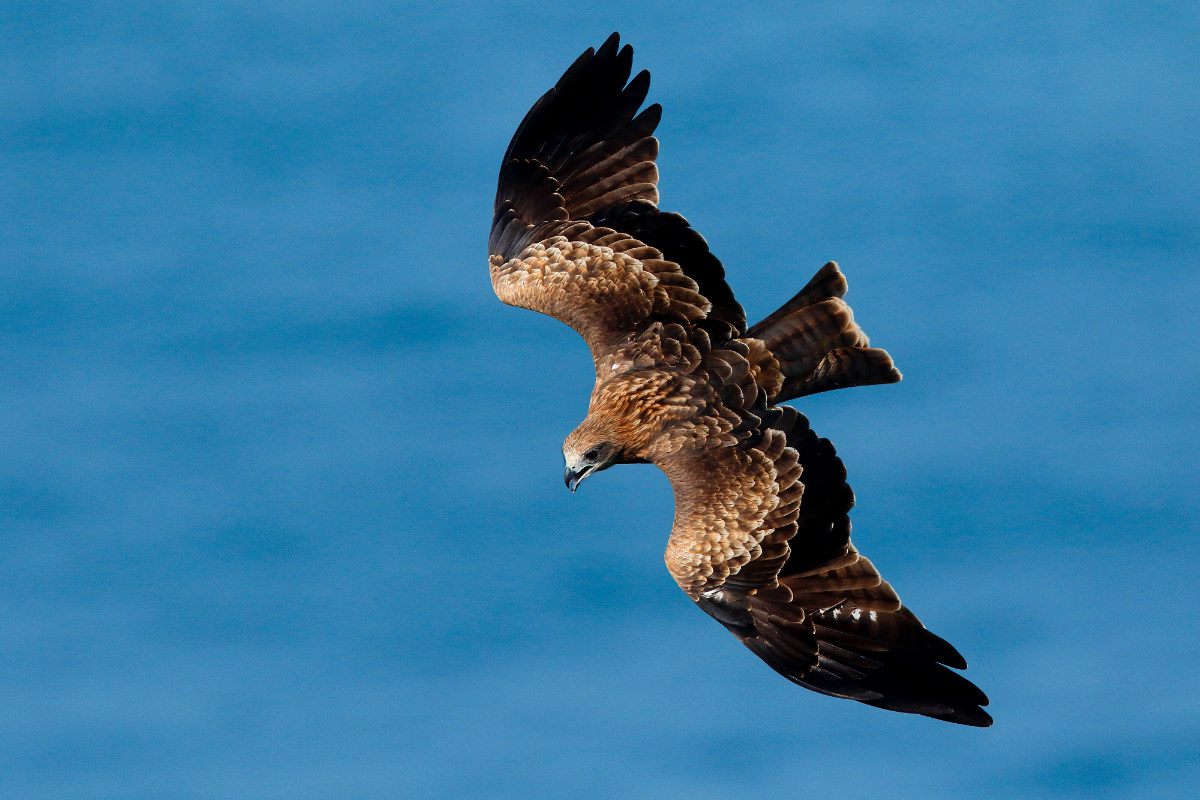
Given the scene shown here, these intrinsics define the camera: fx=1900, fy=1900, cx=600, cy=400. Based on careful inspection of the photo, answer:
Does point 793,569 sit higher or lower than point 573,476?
lower

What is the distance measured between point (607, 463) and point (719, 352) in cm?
151

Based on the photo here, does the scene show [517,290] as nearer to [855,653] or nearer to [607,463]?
[607,463]

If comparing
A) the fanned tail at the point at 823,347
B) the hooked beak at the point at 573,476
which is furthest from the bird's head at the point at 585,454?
the fanned tail at the point at 823,347

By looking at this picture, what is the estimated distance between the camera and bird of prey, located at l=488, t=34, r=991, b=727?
1741 cm

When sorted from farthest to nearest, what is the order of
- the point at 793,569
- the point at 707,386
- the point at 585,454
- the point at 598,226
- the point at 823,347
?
the point at 598,226, the point at 823,347, the point at 585,454, the point at 707,386, the point at 793,569

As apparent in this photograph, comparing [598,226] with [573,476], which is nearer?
[573,476]

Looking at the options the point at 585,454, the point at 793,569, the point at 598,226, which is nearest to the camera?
the point at 793,569

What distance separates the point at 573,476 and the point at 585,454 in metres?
0.25

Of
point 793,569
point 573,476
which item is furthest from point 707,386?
point 793,569

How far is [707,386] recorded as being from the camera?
708 inches

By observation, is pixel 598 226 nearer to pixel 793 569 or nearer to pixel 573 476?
pixel 573 476

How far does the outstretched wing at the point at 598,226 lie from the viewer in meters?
18.4

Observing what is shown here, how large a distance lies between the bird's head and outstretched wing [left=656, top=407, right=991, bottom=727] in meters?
0.92

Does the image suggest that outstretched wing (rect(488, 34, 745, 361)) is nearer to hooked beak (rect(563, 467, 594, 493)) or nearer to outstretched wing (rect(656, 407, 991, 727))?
hooked beak (rect(563, 467, 594, 493))
